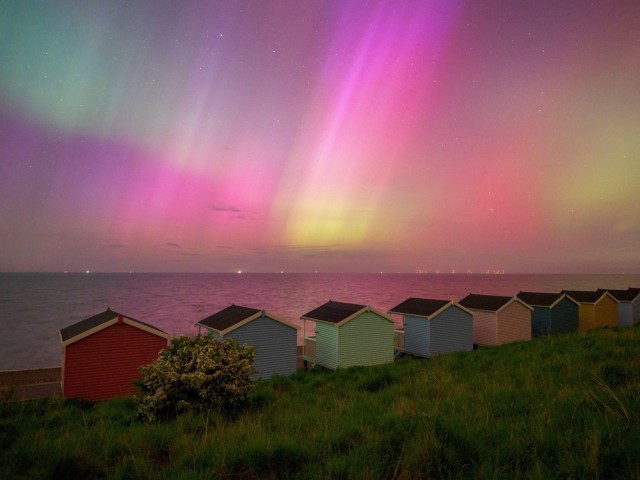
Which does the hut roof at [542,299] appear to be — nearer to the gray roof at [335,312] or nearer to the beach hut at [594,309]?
the beach hut at [594,309]

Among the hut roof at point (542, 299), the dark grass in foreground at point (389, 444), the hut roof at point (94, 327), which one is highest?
the hut roof at point (542, 299)

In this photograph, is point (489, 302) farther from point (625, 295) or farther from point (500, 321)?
point (625, 295)

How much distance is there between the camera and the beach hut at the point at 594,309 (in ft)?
132

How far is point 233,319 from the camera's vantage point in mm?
25594

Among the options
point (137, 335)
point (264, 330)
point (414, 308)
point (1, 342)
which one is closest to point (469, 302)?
point (414, 308)

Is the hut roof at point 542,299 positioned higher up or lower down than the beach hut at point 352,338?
higher up

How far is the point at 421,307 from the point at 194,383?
82.0ft

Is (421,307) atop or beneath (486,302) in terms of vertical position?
beneath

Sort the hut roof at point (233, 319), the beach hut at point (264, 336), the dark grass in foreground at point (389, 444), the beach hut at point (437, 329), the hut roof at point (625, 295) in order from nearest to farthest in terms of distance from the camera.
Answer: the dark grass in foreground at point (389, 444), the hut roof at point (233, 319), the beach hut at point (264, 336), the beach hut at point (437, 329), the hut roof at point (625, 295)

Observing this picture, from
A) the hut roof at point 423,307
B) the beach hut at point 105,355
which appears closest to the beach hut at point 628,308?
the hut roof at point 423,307

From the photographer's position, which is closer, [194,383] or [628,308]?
[194,383]

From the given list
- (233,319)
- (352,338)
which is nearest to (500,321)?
(352,338)

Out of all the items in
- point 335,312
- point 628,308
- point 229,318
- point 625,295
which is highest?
point 625,295

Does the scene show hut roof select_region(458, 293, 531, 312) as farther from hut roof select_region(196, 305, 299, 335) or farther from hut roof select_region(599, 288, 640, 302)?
hut roof select_region(196, 305, 299, 335)
